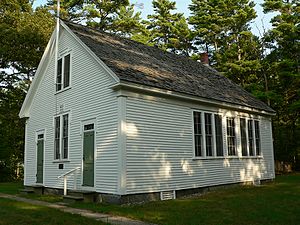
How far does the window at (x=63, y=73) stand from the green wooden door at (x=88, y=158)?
10.1 ft

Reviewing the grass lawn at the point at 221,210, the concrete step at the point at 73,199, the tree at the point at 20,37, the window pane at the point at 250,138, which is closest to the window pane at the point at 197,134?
the grass lawn at the point at 221,210

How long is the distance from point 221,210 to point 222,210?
28mm

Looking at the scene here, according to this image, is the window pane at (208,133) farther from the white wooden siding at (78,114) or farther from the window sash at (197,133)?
the white wooden siding at (78,114)

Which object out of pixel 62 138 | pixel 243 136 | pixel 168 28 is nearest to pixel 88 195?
pixel 62 138

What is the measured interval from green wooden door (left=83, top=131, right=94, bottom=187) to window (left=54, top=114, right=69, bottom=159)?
65.2 inches

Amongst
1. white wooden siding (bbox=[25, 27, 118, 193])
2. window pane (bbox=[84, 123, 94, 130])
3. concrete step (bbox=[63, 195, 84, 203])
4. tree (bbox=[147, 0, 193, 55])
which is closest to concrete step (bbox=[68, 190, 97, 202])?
concrete step (bbox=[63, 195, 84, 203])

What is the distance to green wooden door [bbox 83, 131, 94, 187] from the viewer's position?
12820mm

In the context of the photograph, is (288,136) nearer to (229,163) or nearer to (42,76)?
(229,163)

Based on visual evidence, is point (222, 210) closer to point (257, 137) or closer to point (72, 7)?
point (257, 137)

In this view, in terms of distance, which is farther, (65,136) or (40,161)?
(40,161)

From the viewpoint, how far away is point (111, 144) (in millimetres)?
12000

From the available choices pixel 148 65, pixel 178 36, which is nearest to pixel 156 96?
pixel 148 65

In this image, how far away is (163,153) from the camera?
1286 cm

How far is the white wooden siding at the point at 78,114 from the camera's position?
12.1 metres
